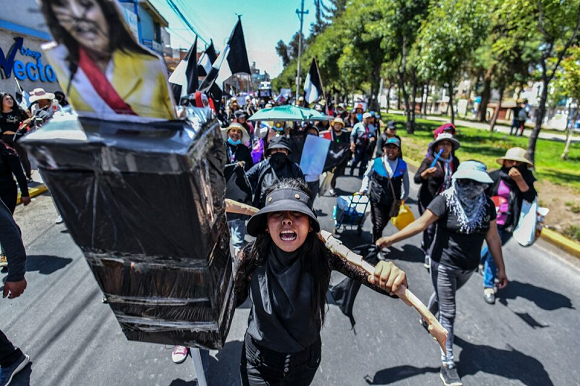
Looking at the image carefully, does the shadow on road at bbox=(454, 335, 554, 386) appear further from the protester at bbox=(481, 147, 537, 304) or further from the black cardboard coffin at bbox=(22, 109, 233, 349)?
the black cardboard coffin at bbox=(22, 109, 233, 349)

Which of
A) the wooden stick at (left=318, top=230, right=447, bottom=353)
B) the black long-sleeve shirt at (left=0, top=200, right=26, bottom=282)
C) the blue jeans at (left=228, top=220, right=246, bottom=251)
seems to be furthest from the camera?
the blue jeans at (left=228, top=220, right=246, bottom=251)

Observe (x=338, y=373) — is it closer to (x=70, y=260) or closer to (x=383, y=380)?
(x=383, y=380)

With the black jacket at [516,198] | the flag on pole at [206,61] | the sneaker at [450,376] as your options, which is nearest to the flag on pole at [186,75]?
the flag on pole at [206,61]

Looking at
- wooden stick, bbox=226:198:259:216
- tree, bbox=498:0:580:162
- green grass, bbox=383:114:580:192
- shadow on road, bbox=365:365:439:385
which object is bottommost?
shadow on road, bbox=365:365:439:385

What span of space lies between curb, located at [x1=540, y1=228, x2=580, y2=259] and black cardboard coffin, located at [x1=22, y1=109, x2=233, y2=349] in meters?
5.87

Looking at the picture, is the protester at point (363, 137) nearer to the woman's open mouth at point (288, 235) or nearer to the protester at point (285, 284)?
the protester at point (285, 284)

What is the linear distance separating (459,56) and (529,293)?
1001cm

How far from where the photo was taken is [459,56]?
11.3 metres

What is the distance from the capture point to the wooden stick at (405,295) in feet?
4.61

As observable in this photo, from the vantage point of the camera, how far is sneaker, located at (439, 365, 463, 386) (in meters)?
2.62

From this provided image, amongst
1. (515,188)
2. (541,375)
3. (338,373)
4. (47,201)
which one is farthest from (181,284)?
(47,201)

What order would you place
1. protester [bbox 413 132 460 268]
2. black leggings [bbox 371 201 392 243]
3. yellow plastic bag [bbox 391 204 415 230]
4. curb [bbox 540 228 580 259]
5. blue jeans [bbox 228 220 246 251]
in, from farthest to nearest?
1. curb [bbox 540 228 580 259]
2. black leggings [bbox 371 201 392 243]
3. yellow plastic bag [bbox 391 204 415 230]
4. blue jeans [bbox 228 220 246 251]
5. protester [bbox 413 132 460 268]

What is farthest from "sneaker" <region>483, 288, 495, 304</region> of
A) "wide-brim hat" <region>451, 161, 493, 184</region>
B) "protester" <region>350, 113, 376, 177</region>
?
"protester" <region>350, 113, 376, 177</region>

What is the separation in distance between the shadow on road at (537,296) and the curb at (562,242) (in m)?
1.34
